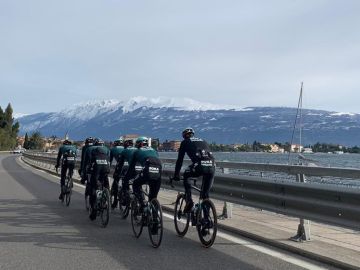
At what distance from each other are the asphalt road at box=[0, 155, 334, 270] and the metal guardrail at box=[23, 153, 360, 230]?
68 centimetres

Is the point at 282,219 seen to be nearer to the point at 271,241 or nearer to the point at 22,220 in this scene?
the point at 271,241

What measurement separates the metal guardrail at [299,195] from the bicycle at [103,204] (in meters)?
2.03

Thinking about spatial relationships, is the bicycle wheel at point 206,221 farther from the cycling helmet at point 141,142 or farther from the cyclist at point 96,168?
the cyclist at point 96,168

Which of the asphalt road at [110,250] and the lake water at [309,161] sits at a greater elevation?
the lake water at [309,161]

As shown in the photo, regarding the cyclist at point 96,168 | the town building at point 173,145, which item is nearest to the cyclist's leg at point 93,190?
the cyclist at point 96,168

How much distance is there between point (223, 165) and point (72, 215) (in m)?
3.55

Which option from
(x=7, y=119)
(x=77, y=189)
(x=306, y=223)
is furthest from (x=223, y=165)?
(x=7, y=119)

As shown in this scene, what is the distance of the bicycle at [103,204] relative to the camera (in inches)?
402

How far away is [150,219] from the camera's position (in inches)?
332

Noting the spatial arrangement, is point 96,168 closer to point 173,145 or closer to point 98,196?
point 98,196

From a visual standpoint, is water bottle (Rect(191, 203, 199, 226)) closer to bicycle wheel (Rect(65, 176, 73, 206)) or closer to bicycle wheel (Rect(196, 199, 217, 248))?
bicycle wheel (Rect(196, 199, 217, 248))

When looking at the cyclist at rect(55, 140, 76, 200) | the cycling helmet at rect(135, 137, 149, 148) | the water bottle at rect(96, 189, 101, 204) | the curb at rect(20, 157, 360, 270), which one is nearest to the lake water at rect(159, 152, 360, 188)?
the curb at rect(20, 157, 360, 270)

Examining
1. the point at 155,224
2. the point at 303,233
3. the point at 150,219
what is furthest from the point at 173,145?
the point at 303,233

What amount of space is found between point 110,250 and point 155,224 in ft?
2.67
